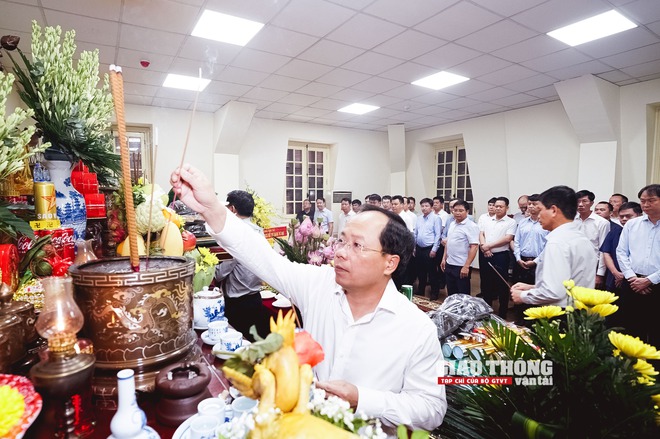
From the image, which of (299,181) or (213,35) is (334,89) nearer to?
(213,35)

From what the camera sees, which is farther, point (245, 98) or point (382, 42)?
point (245, 98)

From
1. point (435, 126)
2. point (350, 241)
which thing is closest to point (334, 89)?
point (435, 126)

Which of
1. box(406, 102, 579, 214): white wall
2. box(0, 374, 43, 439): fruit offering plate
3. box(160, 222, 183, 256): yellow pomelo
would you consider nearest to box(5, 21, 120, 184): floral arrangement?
box(160, 222, 183, 256): yellow pomelo

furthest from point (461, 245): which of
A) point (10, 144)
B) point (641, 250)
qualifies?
point (10, 144)

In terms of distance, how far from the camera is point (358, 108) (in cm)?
734

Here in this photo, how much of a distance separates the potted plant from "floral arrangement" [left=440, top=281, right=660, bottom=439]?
63.0 inches

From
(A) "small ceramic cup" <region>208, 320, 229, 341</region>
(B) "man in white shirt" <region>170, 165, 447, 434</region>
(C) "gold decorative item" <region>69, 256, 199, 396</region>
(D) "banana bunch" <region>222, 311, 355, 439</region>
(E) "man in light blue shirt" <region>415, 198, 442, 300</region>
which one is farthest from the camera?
(E) "man in light blue shirt" <region>415, 198, 442, 300</region>

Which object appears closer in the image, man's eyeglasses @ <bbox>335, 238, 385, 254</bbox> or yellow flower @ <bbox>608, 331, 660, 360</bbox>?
yellow flower @ <bbox>608, 331, 660, 360</bbox>

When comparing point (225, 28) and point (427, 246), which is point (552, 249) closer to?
point (225, 28)

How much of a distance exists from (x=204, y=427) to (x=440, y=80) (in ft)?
19.3

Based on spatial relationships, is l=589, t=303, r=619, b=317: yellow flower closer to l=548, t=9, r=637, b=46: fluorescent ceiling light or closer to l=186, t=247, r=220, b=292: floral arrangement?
l=186, t=247, r=220, b=292: floral arrangement

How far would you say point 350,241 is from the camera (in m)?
1.26

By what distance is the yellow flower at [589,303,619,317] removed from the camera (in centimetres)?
88

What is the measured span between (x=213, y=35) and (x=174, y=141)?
376 cm
